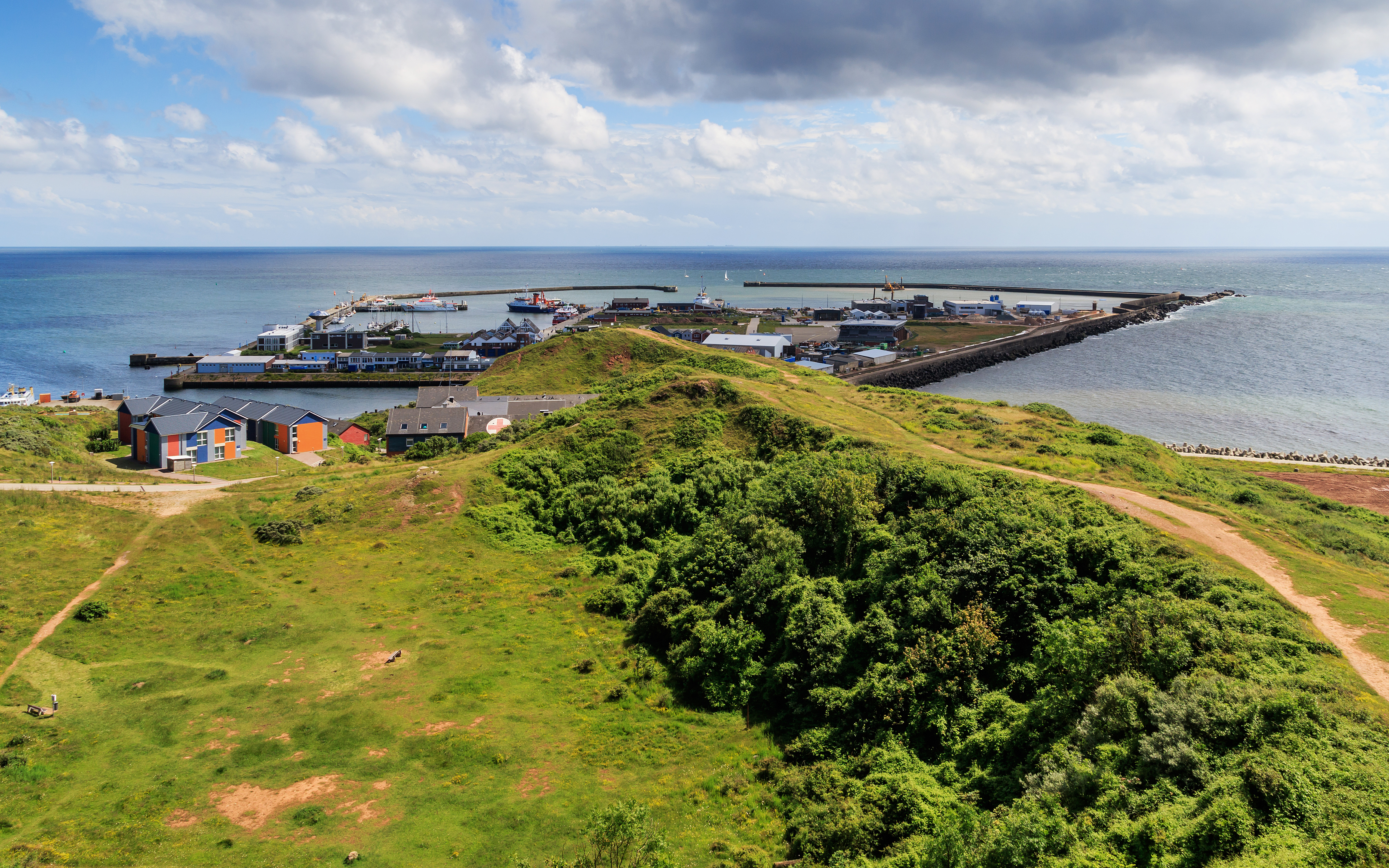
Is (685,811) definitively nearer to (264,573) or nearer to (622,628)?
(622,628)

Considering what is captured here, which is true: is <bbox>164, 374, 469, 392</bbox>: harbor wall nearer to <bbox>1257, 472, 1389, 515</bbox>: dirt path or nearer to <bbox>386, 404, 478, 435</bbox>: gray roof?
<bbox>386, 404, 478, 435</bbox>: gray roof

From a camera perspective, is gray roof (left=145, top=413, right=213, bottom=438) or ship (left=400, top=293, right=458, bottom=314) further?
ship (left=400, top=293, right=458, bottom=314)

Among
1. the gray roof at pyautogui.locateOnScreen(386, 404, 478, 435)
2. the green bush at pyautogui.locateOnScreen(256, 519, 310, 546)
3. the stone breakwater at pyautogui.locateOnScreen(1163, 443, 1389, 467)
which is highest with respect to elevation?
the gray roof at pyautogui.locateOnScreen(386, 404, 478, 435)

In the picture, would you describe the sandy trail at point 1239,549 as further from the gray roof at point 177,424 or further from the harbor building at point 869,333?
the harbor building at point 869,333

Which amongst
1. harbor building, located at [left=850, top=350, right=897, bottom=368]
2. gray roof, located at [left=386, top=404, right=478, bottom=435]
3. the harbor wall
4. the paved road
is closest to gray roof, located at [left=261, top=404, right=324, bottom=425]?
gray roof, located at [left=386, top=404, right=478, bottom=435]

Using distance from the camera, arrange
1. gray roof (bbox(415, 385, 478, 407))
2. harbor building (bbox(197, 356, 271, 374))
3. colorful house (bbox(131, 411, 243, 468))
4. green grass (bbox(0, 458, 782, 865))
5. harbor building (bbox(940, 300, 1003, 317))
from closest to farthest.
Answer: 1. green grass (bbox(0, 458, 782, 865))
2. colorful house (bbox(131, 411, 243, 468))
3. gray roof (bbox(415, 385, 478, 407))
4. harbor building (bbox(197, 356, 271, 374))
5. harbor building (bbox(940, 300, 1003, 317))

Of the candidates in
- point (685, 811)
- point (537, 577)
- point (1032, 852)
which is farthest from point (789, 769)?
point (537, 577)

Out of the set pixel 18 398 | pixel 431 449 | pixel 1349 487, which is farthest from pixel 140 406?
pixel 1349 487

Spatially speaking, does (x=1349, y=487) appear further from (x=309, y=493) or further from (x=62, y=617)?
(x=62, y=617)
